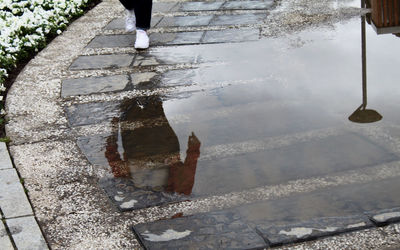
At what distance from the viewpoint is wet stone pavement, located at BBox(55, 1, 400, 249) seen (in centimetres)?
299

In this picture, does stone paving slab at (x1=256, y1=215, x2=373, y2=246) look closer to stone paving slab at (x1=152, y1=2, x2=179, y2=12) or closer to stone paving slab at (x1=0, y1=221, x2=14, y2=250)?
stone paving slab at (x1=0, y1=221, x2=14, y2=250)

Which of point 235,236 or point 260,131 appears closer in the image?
point 235,236

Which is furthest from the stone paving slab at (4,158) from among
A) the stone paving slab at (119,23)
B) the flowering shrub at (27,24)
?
the stone paving slab at (119,23)

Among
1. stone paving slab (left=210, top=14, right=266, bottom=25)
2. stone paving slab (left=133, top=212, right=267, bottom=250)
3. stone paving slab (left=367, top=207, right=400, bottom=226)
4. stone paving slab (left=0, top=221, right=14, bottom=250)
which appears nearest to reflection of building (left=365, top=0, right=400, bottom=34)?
stone paving slab (left=210, top=14, right=266, bottom=25)

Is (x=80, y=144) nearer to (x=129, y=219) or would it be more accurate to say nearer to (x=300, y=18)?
(x=129, y=219)

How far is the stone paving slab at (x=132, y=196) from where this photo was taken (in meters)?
3.21

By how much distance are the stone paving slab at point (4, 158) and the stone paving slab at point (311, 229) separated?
1588 millimetres

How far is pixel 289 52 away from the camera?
5.52 metres

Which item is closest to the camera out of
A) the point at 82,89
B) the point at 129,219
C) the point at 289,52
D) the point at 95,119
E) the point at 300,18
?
the point at 129,219

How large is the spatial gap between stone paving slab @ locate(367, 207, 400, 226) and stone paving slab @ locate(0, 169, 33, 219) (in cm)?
163

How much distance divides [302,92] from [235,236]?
1929 millimetres

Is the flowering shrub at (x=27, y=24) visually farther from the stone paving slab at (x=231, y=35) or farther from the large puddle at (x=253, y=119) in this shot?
the stone paving slab at (x=231, y=35)

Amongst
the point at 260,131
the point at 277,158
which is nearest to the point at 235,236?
the point at 277,158

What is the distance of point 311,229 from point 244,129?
128 cm
